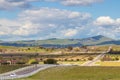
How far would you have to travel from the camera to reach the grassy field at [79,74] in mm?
126875

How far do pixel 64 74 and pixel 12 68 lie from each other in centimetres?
3444

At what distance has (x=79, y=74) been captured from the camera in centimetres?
13475

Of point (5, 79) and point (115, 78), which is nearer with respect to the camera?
point (5, 79)

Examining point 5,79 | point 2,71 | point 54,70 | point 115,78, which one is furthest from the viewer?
point 2,71

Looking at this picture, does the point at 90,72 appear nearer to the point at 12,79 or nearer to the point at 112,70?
the point at 112,70

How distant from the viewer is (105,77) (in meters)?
128

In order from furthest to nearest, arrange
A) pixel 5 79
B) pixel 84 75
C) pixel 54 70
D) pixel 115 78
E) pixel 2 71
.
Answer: pixel 2 71, pixel 54 70, pixel 84 75, pixel 115 78, pixel 5 79

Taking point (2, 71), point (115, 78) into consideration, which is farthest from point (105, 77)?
point (2, 71)

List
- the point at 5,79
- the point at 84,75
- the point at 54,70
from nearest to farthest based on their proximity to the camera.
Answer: the point at 5,79, the point at 84,75, the point at 54,70

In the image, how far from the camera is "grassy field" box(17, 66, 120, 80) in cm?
12688

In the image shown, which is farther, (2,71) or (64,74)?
(2,71)

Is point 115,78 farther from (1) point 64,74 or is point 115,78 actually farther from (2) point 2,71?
(2) point 2,71

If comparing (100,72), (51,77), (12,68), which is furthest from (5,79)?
(12,68)

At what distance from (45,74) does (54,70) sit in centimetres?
920
